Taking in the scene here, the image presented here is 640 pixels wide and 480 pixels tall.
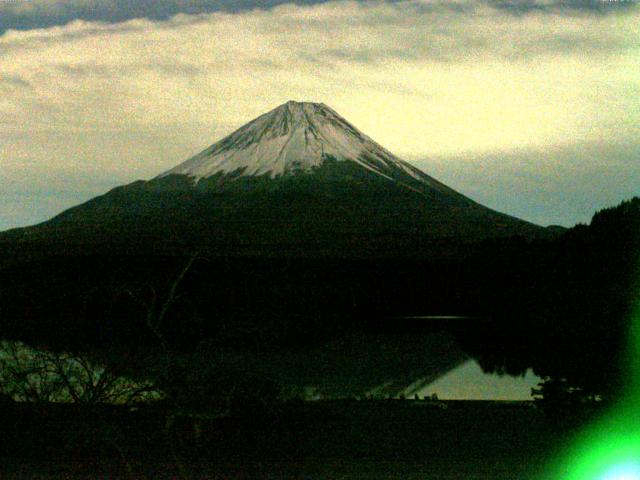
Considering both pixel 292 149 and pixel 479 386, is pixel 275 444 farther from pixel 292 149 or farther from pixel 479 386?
pixel 292 149

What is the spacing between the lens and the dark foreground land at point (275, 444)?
20.6ft

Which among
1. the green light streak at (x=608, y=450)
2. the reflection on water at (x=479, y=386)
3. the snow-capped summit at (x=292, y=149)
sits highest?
the snow-capped summit at (x=292, y=149)

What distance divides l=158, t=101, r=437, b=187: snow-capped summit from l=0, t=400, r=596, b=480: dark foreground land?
102 m

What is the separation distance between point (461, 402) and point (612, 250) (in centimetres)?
3142

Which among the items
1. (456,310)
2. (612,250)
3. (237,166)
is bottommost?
(456,310)

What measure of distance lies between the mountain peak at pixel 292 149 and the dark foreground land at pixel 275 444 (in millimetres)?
103000

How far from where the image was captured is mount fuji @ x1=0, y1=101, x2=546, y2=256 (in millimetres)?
81500

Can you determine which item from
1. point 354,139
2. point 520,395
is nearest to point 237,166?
point 354,139

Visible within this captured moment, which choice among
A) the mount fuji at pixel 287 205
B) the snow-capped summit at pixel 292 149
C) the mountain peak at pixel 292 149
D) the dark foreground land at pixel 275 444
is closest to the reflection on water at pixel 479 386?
the dark foreground land at pixel 275 444

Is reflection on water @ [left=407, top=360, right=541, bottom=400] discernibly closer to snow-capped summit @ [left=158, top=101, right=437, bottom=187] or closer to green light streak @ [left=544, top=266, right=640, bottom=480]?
green light streak @ [left=544, top=266, right=640, bottom=480]

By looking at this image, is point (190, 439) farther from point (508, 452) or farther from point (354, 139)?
point (354, 139)

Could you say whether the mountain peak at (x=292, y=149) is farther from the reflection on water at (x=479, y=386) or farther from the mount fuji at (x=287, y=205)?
the reflection on water at (x=479, y=386)

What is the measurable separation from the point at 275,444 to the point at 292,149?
118 m

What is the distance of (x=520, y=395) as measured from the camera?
15.3 m
